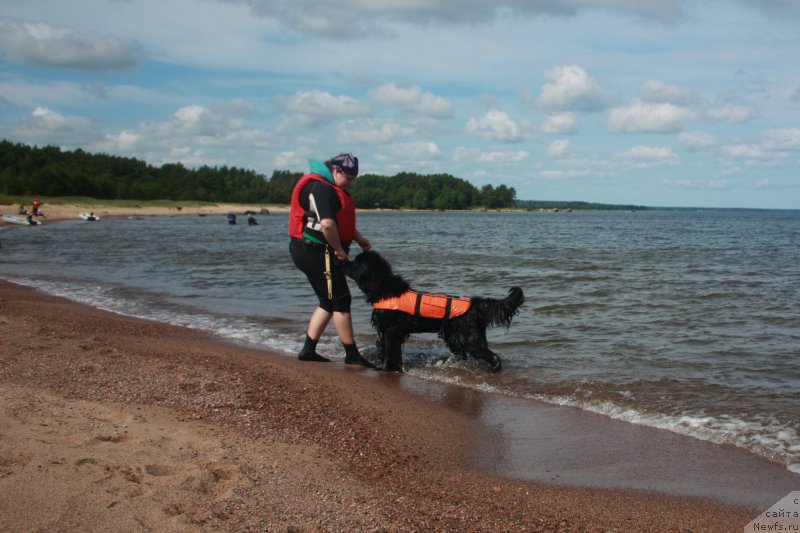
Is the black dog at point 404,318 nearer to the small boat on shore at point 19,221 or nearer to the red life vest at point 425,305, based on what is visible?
the red life vest at point 425,305

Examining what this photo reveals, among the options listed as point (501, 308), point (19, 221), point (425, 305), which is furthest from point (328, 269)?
point (19, 221)

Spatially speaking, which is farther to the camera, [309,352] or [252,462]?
[309,352]

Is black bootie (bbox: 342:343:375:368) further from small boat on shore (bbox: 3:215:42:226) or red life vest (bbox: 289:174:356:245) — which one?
small boat on shore (bbox: 3:215:42:226)

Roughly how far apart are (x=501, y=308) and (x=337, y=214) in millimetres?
2155

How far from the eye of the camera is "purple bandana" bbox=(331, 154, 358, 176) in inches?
288

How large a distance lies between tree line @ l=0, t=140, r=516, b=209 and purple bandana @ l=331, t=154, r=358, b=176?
91338mm

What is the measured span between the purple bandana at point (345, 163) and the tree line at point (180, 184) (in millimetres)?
91338

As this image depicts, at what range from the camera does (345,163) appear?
288 inches

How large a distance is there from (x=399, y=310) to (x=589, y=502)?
3885 millimetres

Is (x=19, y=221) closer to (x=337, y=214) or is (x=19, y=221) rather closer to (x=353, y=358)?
(x=353, y=358)

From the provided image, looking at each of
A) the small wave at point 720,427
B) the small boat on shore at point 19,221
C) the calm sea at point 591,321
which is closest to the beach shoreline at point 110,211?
the small boat on shore at point 19,221

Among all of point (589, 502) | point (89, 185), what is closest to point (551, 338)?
point (589, 502)

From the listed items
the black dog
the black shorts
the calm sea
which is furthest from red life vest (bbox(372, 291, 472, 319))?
the calm sea

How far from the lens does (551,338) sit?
9.22 m
